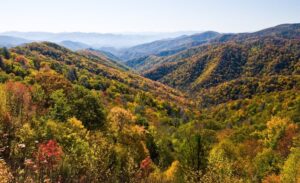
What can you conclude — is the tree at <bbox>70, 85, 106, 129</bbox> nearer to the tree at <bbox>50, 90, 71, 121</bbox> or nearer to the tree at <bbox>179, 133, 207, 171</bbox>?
the tree at <bbox>50, 90, 71, 121</bbox>

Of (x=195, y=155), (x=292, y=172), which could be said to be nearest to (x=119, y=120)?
(x=195, y=155)

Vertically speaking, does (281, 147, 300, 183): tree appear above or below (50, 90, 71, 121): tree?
below

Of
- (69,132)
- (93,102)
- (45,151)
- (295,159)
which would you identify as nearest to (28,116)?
(69,132)

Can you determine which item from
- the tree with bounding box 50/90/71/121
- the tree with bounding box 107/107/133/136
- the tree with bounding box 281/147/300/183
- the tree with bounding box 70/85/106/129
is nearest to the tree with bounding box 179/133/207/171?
the tree with bounding box 281/147/300/183

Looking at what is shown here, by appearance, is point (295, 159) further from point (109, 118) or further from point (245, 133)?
point (245, 133)

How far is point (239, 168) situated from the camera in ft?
213

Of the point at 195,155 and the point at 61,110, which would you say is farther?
the point at 61,110

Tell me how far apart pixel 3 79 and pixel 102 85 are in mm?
101221

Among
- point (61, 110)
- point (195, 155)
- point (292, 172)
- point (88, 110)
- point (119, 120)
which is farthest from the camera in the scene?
point (119, 120)

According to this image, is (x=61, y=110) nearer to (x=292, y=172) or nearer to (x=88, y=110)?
(x=88, y=110)

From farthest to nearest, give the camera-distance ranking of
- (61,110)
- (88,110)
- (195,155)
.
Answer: (88,110) → (61,110) → (195,155)

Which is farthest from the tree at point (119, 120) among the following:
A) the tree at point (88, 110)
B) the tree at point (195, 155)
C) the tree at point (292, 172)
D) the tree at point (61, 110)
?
the tree at point (292, 172)

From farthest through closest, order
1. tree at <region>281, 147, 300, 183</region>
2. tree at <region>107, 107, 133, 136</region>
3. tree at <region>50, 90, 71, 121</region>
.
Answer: tree at <region>107, 107, 133, 136</region>
tree at <region>50, 90, 71, 121</region>
tree at <region>281, 147, 300, 183</region>

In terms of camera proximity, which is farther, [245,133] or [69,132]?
[245,133]
